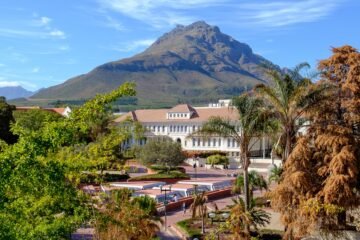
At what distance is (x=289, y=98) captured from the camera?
20188 millimetres

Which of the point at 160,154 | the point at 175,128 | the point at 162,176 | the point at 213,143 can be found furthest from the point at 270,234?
the point at 175,128

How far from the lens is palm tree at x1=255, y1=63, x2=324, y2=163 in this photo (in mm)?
19703

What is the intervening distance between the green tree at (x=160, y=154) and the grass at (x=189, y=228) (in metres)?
21.6

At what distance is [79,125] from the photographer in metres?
8.80

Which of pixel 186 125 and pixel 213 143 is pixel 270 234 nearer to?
pixel 213 143

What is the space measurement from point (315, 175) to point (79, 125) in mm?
12596

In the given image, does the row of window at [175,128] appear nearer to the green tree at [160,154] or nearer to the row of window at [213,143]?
the row of window at [213,143]

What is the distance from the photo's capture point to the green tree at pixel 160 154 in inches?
2026

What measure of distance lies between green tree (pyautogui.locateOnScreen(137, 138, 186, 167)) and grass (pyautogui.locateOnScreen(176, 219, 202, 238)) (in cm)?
2156

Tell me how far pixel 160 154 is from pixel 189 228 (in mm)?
23601

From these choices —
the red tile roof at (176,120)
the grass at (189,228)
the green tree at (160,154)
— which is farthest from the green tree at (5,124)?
the grass at (189,228)

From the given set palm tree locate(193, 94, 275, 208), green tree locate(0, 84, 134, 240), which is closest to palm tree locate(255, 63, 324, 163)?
palm tree locate(193, 94, 275, 208)

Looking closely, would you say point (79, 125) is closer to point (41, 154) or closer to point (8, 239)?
point (41, 154)

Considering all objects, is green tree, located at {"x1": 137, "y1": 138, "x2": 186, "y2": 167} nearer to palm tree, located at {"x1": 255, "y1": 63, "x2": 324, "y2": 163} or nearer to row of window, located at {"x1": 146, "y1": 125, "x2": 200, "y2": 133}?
palm tree, located at {"x1": 255, "y1": 63, "x2": 324, "y2": 163}
